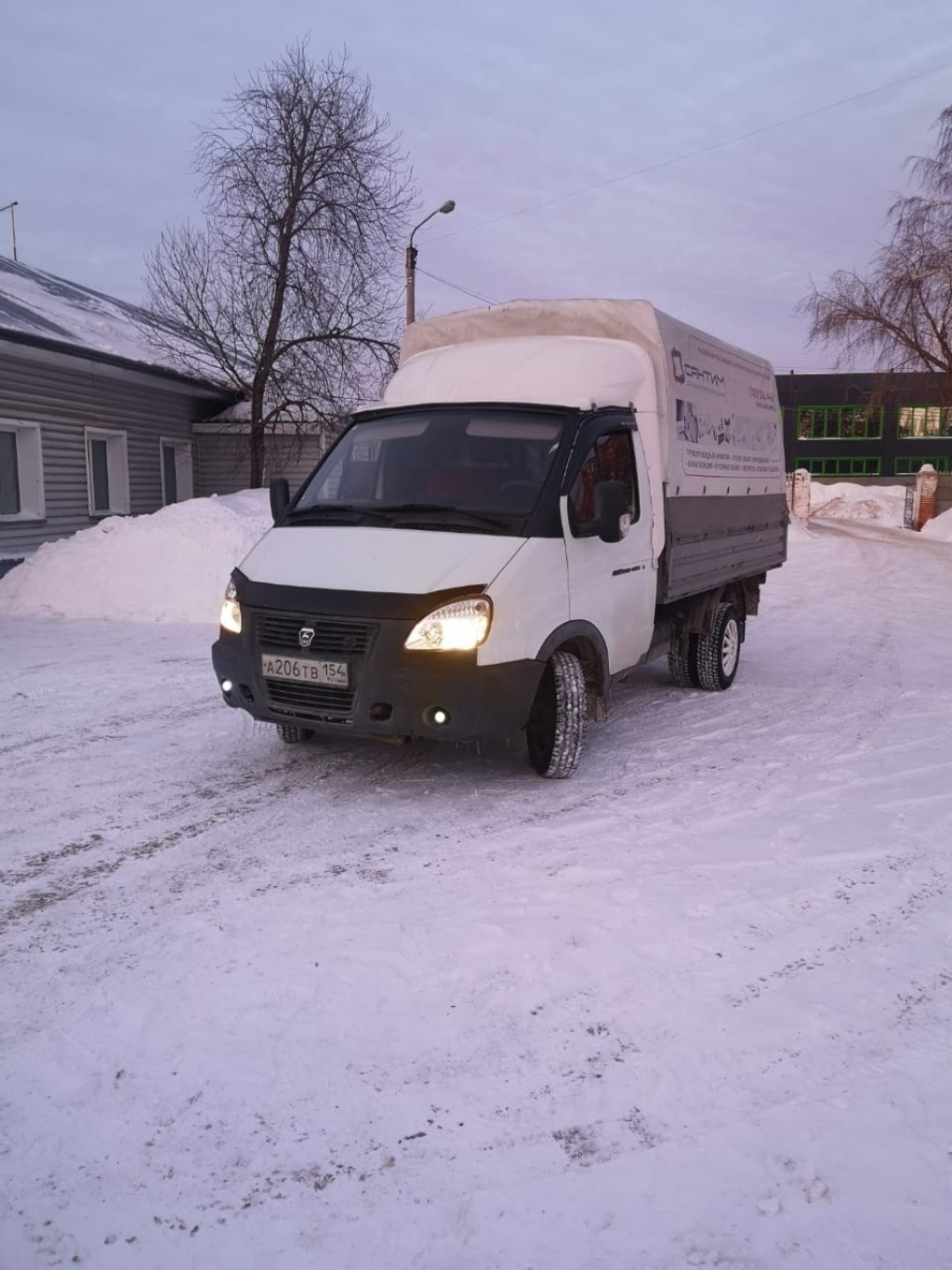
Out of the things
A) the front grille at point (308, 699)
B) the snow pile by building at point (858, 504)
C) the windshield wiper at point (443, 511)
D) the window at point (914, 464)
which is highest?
the window at point (914, 464)

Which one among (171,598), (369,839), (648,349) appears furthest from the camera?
(171,598)

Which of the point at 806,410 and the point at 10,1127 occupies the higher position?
the point at 806,410

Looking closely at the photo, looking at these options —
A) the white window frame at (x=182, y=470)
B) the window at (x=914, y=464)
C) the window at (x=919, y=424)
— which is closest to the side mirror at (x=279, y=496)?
the white window frame at (x=182, y=470)

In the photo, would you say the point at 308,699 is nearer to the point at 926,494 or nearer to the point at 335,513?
the point at 335,513

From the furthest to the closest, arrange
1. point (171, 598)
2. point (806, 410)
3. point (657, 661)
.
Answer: point (806, 410) → point (171, 598) → point (657, 661)

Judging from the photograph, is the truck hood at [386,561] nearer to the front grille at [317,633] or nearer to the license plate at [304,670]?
the front grille at [317,633]

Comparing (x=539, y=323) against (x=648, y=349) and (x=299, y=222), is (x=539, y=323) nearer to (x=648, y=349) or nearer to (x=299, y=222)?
(x=648, y=349)

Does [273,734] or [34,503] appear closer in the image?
[273,734]

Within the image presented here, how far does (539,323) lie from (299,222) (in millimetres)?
14215

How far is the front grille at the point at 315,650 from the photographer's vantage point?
190 inches

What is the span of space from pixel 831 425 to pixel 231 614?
5838cm

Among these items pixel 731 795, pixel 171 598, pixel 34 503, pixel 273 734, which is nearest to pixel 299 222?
pixel 34 503

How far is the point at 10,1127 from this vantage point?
2.62m

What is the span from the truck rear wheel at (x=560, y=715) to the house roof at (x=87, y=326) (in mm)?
10688
